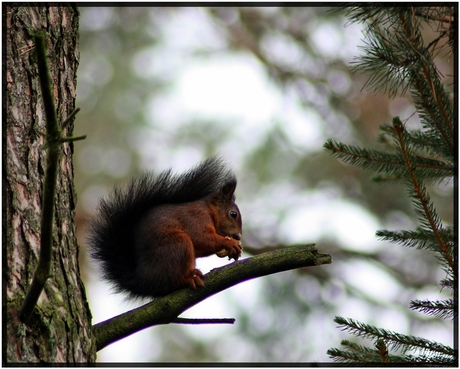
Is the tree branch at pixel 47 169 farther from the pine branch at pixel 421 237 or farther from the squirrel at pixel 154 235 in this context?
the pine branch at pixel 421 237

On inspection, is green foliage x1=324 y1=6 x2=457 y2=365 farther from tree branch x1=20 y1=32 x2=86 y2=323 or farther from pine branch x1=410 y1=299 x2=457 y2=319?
tree branch x1=20 y1=32 x2=86 y2=323

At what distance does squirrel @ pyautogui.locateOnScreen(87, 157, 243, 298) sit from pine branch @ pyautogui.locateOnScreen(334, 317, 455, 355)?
1.53 ft

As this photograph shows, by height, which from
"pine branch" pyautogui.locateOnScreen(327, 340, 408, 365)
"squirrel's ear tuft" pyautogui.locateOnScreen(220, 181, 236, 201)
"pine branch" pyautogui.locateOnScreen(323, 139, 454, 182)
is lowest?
"pine branch" pyautogui.locateOnScreen(327, 340, 408, 365)

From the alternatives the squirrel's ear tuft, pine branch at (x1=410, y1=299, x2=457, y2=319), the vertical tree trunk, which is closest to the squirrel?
the squirrel's ear tuft

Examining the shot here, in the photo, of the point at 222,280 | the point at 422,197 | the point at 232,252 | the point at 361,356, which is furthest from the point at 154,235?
the point at 422,197

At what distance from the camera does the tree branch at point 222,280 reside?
1499 millimetres

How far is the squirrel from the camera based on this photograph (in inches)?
77.4

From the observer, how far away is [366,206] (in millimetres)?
5590

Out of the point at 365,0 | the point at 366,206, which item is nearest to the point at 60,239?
the point at 365,0

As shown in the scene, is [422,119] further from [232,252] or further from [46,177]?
[46,177]

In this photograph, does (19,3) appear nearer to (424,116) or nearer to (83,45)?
(424,116)

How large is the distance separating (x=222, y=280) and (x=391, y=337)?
0.55 metres

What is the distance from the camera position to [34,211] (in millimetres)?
1461

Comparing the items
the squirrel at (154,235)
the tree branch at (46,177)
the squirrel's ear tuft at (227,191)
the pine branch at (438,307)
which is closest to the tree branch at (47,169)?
the tree branch at (46,177)
